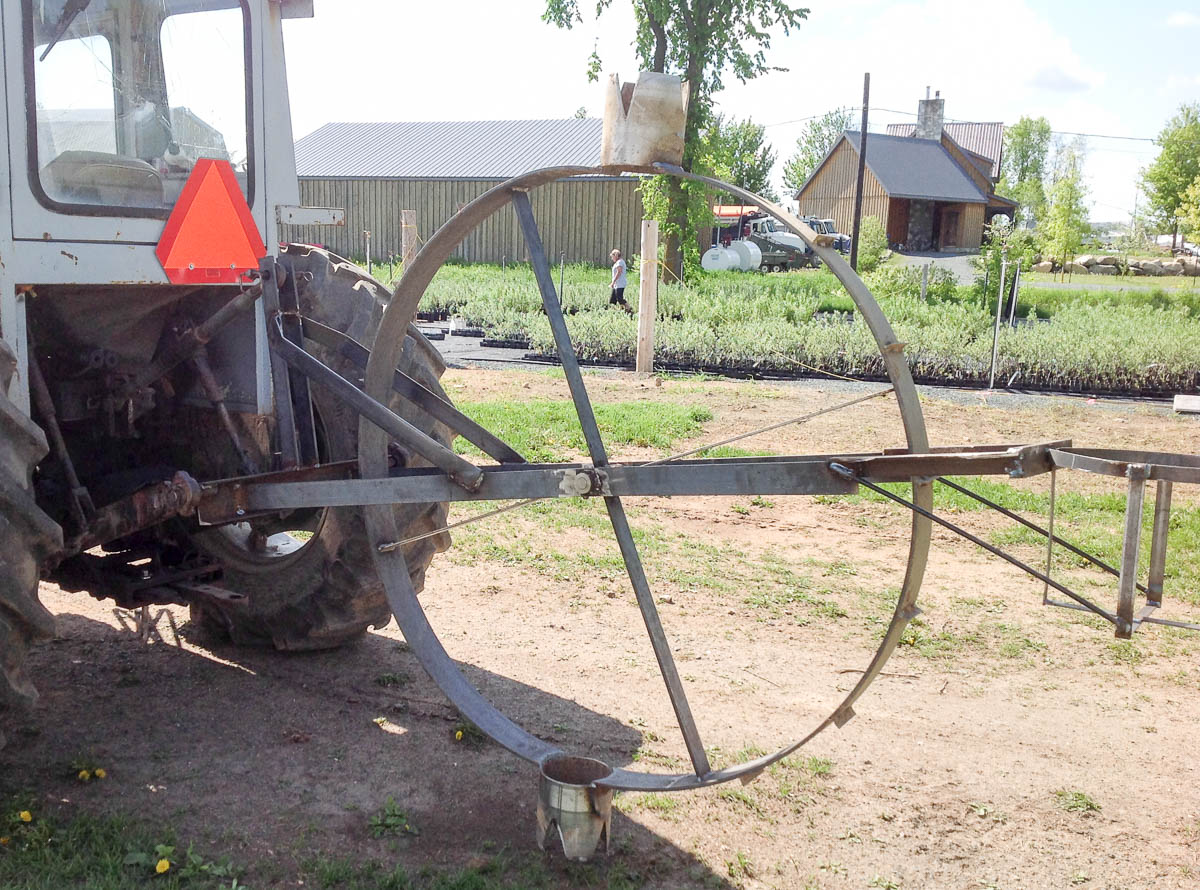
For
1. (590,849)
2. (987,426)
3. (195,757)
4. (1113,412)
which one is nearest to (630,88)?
(590,849)

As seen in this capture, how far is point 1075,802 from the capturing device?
3379 millimetres

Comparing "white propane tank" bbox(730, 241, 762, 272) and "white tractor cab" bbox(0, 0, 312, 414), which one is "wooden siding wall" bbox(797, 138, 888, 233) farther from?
"white tractor cab" bbox(0, 0, 312, 414)

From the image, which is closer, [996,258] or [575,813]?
[575,813]

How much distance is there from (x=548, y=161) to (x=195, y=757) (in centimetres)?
3075

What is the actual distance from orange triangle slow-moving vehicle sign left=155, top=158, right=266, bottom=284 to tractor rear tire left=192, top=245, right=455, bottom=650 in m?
0.26

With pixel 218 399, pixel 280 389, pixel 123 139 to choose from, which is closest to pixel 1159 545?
pixel 280 389

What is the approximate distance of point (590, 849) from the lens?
2984 millimetres

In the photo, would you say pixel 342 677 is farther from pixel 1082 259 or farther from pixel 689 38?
pixel 1082 259

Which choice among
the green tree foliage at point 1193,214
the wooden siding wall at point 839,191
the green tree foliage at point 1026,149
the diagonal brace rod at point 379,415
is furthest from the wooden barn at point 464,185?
the green tree foliage at point 1026,149

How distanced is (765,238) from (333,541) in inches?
1279

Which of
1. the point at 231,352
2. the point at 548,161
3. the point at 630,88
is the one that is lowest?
the point at 231,352

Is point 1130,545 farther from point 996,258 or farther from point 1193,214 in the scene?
point 1193,214

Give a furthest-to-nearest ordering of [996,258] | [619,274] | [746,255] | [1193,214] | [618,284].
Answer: [746,255]
[1193,214]
[618,284]
[619,274]
[996,258]

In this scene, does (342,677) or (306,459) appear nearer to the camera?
(306,459)
